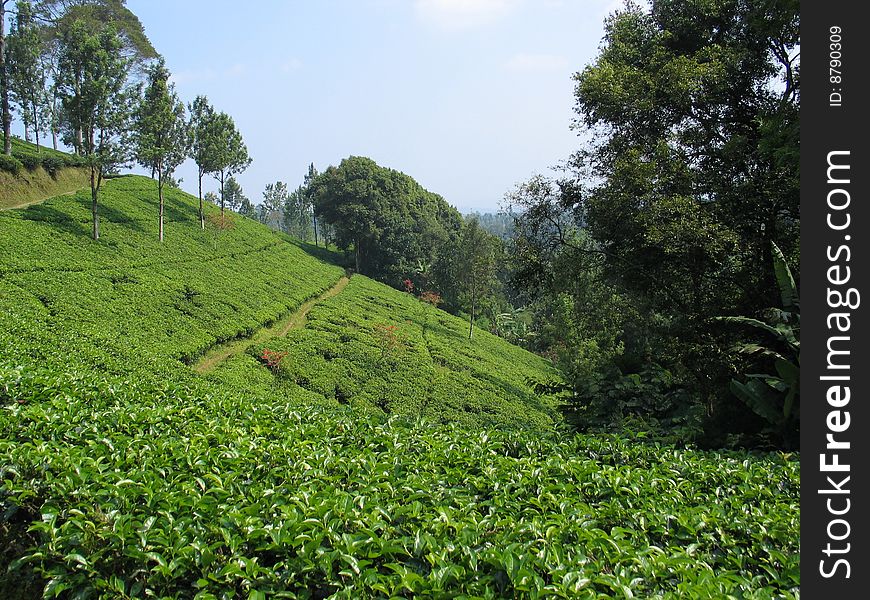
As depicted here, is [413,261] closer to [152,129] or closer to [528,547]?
[152,129]

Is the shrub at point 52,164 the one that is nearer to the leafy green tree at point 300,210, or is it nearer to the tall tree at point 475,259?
the tall tree at point 475,259

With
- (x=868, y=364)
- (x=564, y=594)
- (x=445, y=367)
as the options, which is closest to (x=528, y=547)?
(x=564, y=594)

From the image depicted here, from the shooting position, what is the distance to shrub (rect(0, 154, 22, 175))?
25489 millimetres

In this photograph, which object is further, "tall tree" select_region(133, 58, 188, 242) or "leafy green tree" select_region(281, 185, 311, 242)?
"leafy green tree" select_region(281, 185, 311, 242)

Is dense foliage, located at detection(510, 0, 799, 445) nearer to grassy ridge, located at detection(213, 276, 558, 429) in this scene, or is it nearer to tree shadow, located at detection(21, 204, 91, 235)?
grassy ridge, located at detection(213, 276, 558, 429)

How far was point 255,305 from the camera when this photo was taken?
26.1 metres

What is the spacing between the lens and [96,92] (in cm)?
2209

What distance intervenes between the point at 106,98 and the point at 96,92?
1.74 feet

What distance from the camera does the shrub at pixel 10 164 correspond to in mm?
25489

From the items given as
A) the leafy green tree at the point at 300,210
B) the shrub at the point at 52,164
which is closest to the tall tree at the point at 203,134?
the shrub at the point at 52,164

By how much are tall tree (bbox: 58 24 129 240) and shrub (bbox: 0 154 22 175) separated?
5.24 m

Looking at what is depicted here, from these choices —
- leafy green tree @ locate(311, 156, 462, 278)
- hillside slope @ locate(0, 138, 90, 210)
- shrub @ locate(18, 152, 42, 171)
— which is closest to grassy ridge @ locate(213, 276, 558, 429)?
hillside slope @ locate(0, 138, 90, 210)

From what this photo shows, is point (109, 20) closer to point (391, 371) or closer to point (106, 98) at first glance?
point (106, 98)

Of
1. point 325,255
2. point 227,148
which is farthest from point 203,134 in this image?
point 325,255
